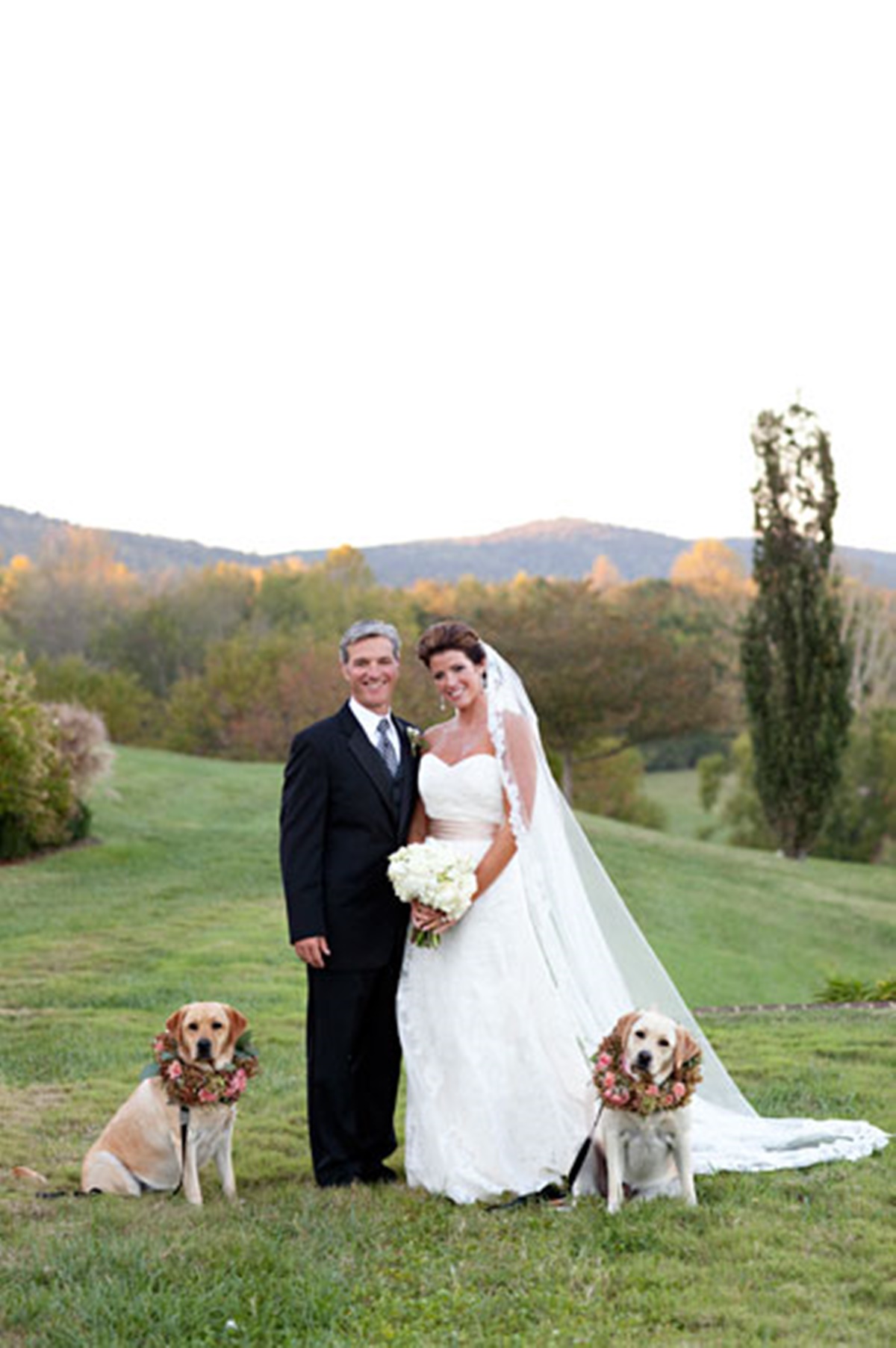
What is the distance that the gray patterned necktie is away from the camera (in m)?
6.56

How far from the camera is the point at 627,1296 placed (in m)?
4.89

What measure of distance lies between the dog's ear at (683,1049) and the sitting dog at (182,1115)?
1728 millimetres

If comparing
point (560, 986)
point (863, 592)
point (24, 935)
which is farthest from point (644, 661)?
point (560, 986)

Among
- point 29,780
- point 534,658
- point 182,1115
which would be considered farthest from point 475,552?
point 182,1115

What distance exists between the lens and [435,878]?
19.9 ft

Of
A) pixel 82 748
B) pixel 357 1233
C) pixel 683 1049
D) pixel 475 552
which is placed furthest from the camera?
pixel 475 552

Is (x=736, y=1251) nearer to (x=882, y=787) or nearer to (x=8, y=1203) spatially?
(x=8, y=1203)

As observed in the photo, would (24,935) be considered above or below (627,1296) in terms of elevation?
below

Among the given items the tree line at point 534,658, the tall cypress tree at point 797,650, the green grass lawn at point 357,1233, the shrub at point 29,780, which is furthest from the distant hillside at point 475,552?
the green grass lawn at point 357,1233

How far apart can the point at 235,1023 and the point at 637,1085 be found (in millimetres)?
1687

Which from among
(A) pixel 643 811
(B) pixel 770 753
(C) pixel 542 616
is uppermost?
(C) pixel 542 616

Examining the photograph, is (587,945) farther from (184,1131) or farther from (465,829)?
(184,1131)

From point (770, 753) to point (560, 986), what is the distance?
28937 millimetres

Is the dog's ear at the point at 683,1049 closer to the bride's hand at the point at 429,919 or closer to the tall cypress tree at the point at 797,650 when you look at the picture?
the bride's hand at the point at 429,919
